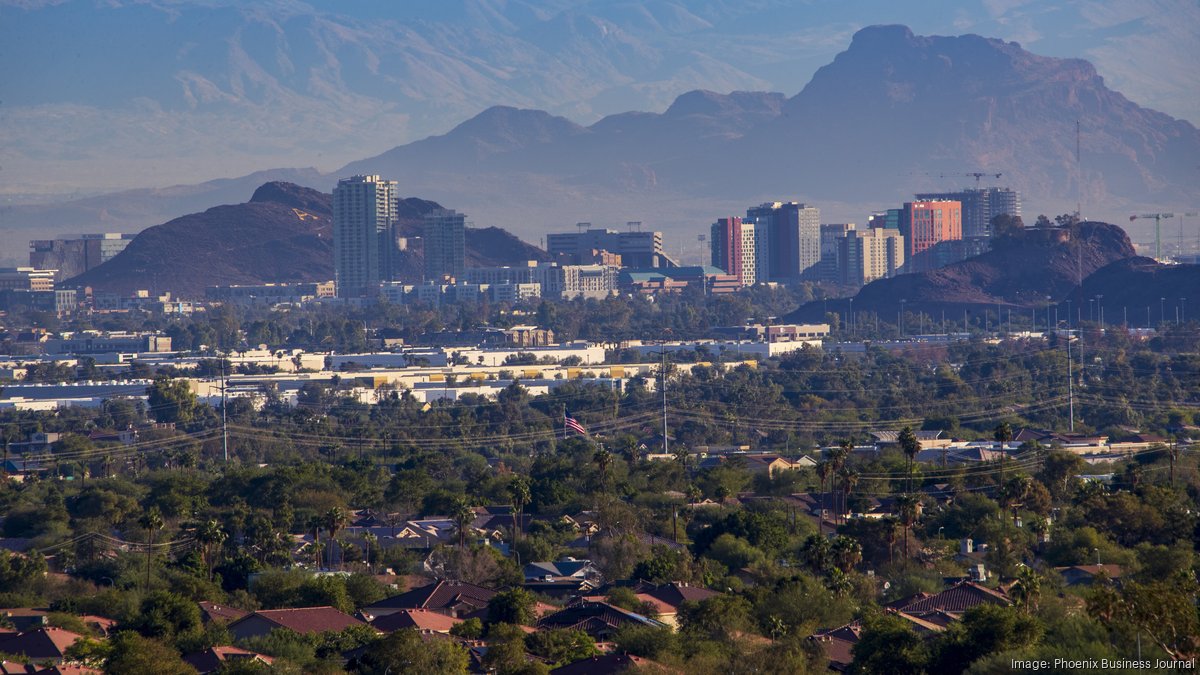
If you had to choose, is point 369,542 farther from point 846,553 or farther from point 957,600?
point 957,600

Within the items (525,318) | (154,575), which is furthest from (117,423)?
(525,318)

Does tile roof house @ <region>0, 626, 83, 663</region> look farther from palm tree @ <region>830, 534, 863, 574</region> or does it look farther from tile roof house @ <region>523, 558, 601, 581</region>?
palm tree @ <region>830, 534, 863, 574</region>

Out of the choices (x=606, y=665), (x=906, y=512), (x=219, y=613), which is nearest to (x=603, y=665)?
(x=606, y=665)

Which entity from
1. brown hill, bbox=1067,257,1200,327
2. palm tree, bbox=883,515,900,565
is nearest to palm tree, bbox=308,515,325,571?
palm tree, bbox=883,515,900,565

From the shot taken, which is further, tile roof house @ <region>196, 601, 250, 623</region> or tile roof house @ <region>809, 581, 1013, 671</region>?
tile roof house @ <region>196, 601, 250, 623</region>

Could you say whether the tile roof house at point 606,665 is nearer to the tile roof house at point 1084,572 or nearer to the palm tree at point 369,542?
the tile roof house at point 1084,572

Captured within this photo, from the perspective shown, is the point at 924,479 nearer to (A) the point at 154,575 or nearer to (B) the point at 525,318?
(A) the point at 154,575
